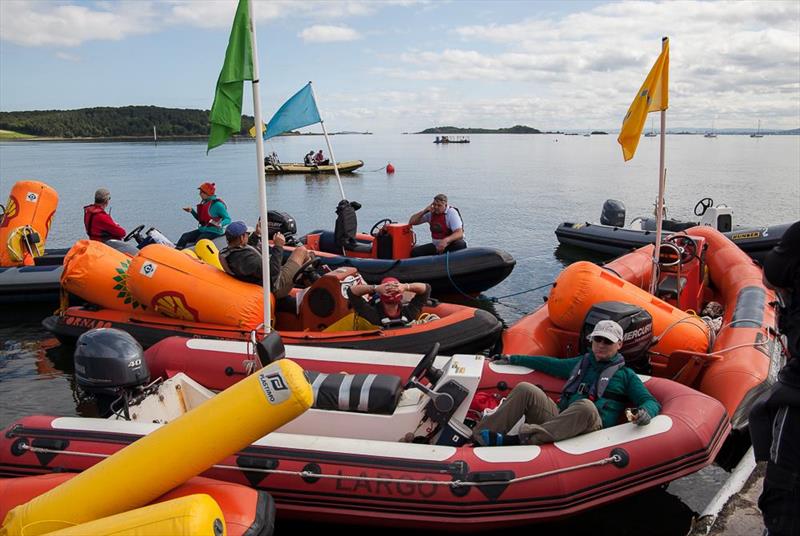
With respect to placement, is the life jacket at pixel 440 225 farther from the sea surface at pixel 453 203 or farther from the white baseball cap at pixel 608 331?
the white baseball cap at pixel 608 331

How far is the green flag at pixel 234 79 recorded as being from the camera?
5.07 meters

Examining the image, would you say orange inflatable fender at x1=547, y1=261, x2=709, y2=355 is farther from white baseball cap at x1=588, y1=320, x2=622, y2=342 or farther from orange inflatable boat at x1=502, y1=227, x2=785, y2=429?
white baseball cap at x1=588, y1=320, x2=622, y2=342

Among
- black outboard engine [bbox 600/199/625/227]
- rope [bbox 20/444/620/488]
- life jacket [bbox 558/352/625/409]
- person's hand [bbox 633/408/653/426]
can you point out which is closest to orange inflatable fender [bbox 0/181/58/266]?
rope [bbox 20/444/620/488]

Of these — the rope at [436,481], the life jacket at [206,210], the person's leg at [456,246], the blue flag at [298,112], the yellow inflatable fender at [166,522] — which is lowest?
the rope at [436,481]

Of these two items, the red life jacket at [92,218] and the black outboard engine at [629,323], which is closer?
the black outboard engine at [629,323]

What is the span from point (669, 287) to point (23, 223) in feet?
30.2

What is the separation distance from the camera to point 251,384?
3.05 metres

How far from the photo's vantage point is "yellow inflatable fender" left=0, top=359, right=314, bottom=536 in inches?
119

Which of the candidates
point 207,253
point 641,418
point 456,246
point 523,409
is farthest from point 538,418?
point 207,253

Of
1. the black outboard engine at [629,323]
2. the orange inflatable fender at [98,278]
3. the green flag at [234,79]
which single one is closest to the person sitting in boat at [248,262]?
the green flag at [234,79]

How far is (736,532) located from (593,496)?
80 centimetres

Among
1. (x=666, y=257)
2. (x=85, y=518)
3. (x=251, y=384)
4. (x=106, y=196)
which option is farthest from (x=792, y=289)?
(x=106, y=196)

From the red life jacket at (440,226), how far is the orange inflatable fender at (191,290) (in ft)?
11.0

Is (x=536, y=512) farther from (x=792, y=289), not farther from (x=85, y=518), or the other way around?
(x=85, y=518)
